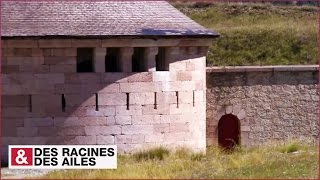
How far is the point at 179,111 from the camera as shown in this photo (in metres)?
15.3

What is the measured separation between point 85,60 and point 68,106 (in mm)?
978

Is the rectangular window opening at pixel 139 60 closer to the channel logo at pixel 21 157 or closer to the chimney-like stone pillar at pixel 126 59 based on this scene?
the chimney-like stone pillar at pixel 126 59

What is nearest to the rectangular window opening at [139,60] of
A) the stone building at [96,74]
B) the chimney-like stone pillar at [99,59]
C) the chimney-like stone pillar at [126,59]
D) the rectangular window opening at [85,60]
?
the stone building at [96,74]

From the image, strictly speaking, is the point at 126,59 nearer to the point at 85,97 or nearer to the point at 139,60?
the point at 139,60

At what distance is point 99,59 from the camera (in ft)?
47.9

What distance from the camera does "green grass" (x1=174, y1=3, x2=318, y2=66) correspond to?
26.3 metres

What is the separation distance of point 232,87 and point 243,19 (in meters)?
13.2

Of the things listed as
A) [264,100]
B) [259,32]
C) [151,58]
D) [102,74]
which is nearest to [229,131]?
[264,100]

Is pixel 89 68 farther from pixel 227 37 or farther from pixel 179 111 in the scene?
pixel 227 37

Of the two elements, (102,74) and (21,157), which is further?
(102,74)

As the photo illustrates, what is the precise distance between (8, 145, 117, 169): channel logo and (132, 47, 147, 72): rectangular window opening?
1.76 meters

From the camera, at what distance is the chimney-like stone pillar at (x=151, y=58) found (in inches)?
585

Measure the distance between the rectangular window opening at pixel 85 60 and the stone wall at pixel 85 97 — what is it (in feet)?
0.79

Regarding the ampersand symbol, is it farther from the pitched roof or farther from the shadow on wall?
the pitched roof
